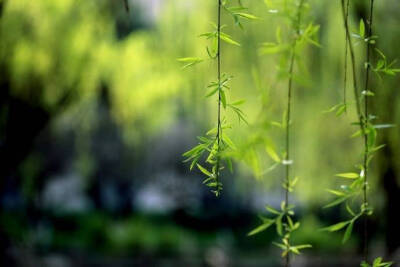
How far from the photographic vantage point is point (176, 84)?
5.48 meters

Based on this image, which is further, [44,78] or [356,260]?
[356,260]

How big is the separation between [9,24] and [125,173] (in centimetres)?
612

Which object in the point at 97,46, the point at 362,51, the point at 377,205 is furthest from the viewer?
the point at 377,205

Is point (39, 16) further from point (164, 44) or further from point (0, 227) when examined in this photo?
point (0, 227)

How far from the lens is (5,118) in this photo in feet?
16.4

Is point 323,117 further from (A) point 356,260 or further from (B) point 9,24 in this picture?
(A) point 356,260

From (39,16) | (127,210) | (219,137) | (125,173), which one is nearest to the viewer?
(219,137)

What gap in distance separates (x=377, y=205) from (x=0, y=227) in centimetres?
339

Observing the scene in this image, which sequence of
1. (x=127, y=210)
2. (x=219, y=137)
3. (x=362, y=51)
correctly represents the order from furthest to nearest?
(x=127, y=210)
(x=362, y=51)
(x=219, y=137)

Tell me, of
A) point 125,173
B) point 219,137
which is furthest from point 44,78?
point 125,173

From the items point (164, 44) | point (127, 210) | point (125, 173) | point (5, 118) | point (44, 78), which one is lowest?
point (127, 210)

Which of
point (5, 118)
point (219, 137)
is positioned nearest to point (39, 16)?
point (5, 118)

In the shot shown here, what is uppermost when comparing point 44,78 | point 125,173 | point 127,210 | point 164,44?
point 164,44

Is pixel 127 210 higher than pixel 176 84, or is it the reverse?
pixel 176 84
